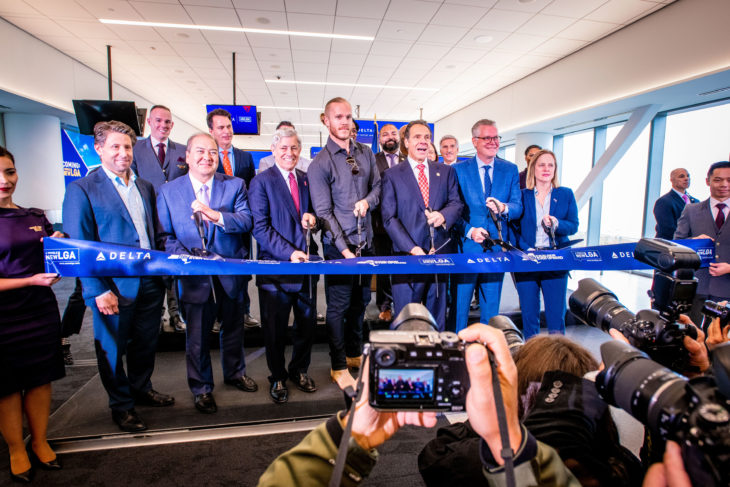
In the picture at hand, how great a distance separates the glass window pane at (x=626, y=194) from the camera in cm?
674

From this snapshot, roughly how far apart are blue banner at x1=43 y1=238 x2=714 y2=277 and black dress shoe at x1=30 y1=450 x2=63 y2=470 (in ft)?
3.01

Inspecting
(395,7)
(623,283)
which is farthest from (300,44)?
(623,283)

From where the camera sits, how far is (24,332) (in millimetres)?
1722

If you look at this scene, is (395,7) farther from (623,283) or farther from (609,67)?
(623,283)

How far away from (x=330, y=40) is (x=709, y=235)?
5.47 metres

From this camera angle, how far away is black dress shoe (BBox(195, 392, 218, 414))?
228cm

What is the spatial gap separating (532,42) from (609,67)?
1.25 metres

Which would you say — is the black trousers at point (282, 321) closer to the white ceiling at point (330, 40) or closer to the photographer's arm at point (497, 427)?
the photographer's arm at point (497, 427)

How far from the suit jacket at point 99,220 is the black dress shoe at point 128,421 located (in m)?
0.66

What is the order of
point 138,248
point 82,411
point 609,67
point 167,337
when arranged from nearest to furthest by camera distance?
point 138,248, point 82,411, point 167,337, point 609,67

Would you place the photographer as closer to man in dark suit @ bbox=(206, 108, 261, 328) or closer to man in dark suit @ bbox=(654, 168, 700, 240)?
man in dark suit @ bbox=(206, 108, 261, 328)

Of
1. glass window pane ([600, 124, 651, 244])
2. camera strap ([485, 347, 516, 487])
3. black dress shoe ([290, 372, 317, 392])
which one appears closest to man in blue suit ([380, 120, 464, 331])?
black dress shoe ([290, 372, 317, 392])

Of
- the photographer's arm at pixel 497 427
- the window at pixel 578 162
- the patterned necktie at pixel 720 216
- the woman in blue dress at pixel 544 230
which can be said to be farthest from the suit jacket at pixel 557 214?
the window at pixel 578 162

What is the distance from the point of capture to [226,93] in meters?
9.58
